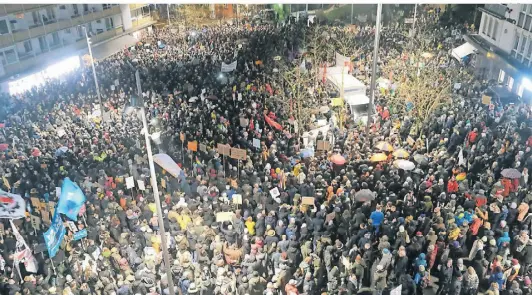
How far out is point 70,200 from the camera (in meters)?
11.9

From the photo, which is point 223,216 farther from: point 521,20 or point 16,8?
point 16,8

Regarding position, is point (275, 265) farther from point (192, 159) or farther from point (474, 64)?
point (474, 64)

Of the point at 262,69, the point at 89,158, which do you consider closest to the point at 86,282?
the point at 89,158

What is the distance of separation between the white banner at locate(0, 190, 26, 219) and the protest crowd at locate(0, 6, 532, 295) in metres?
0.03

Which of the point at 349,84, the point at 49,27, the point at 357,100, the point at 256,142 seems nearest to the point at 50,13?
the point at 49,27

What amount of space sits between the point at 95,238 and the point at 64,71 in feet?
88.2

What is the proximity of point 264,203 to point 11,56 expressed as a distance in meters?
27.1

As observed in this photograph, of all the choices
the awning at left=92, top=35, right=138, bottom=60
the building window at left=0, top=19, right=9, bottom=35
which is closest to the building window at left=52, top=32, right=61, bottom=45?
the awning at left=92, top=35, right=138, bottom=60

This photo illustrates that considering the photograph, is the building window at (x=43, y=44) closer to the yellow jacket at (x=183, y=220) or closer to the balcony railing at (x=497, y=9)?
the yellow jacket at (x=183, y=220)

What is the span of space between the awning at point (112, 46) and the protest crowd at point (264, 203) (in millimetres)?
17622

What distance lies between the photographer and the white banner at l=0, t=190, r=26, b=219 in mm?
11781

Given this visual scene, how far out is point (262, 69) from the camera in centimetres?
2786

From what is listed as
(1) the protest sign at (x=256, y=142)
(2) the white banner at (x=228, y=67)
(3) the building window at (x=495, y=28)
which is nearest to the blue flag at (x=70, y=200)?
(1) the protest sign at (x=256, y=142)

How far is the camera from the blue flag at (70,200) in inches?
465
